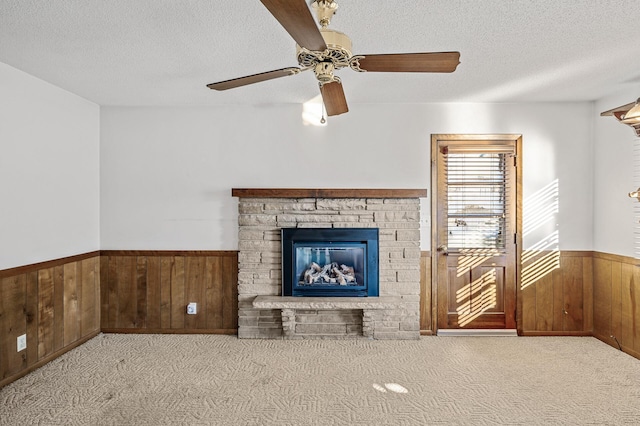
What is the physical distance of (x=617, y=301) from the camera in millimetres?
3584

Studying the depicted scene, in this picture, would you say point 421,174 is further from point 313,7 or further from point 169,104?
point 169,104

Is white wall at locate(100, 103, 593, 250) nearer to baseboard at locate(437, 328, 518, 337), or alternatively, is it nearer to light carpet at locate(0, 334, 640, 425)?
baseboard at locate(437, 328, 518, 337)

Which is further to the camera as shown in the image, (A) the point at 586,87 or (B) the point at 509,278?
(B) the point at 509,278

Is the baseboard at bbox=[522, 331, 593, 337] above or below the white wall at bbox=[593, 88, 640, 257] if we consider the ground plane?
below

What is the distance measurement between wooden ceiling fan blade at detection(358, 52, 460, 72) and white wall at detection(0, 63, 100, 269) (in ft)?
9.27

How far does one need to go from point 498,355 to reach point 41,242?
13.6 feet

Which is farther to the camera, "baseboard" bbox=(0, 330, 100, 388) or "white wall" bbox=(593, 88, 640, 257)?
"white wall" bbox=(593, 88, 640, 257)

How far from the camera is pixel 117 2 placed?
2029mm

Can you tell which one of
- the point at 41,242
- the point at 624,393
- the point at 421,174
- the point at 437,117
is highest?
the point at 437,117

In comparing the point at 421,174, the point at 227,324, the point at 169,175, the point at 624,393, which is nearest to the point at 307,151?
the point at 421,174

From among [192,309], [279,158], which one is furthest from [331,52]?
[192,309]

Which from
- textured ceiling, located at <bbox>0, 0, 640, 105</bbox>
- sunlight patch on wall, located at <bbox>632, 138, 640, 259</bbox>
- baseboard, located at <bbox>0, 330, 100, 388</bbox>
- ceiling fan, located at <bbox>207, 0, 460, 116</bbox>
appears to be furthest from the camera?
sunlight patch on wall, located at <bbox>632, 138, 640, 259</bbox>

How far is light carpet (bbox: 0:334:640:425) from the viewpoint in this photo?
7.99 feet

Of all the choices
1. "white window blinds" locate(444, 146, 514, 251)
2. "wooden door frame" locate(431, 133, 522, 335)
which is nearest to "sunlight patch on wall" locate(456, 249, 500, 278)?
"white window blinds" locate(444, 146, 514, 251)
